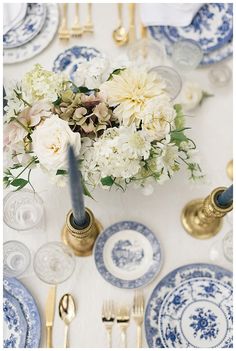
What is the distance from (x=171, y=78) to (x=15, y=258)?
1.91 ft

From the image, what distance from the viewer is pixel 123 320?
1.05 metres

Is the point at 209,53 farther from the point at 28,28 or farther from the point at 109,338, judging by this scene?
the point at 109,338

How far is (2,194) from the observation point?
1.09 m

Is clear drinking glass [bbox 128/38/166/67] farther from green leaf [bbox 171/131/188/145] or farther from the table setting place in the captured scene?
green leaf [bbox 171/131/188/145]

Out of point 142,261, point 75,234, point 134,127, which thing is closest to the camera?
point 134,127

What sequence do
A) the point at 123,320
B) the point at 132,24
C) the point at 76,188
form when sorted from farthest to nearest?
1. the point at 132,24
2. the point at 123,320
3. the point at 76,188

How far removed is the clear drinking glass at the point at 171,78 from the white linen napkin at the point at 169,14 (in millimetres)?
134

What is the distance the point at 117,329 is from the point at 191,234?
0.91ft

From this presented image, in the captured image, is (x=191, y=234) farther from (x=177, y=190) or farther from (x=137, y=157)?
(x=137, y=157)

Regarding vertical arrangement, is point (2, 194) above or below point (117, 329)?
above

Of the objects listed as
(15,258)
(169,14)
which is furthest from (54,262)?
(169,14)

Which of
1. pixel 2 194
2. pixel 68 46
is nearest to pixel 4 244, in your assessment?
pixel 2 194

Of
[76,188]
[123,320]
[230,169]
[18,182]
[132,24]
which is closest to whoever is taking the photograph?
[76,188]

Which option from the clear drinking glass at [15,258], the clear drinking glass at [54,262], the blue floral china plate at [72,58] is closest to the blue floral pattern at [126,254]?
the clear drinking glass at [54,262]
